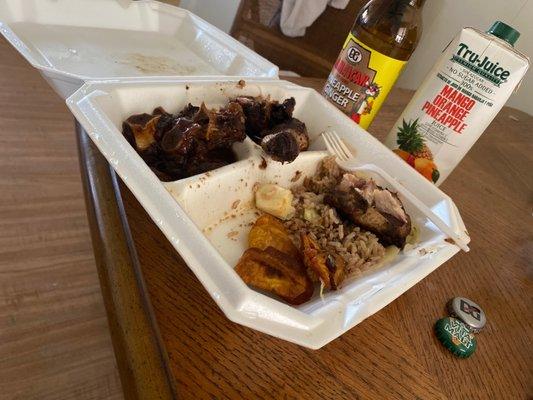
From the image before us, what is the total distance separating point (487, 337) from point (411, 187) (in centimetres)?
24

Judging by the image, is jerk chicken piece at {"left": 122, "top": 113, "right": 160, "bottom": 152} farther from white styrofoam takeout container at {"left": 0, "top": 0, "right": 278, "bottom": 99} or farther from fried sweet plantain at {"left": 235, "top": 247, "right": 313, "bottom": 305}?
white styrofoam takeout container at {"left": 0, "top": 0, "right": 278, "bottom": 99}

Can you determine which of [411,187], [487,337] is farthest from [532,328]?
[411,187]

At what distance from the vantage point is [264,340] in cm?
40

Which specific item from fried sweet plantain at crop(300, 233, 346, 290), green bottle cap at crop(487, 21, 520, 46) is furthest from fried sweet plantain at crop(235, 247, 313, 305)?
green bottle cap at crop(487, 21, 520, 46)

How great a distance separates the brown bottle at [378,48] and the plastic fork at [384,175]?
0.11m

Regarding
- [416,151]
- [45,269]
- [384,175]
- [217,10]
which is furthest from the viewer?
[217,10]

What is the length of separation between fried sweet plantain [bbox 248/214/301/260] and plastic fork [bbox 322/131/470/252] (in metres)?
0.18

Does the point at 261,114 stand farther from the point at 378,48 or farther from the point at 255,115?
the point at 378,48

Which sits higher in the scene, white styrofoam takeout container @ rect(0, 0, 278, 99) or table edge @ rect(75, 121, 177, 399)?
table edge @ rect(75, 121, 177, 399)

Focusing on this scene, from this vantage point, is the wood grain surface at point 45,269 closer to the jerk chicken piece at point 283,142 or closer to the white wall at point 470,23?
the jerk chicken piece at point 283,142

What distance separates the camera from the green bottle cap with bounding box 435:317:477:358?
1.54ft

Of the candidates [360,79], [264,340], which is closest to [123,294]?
[264,340]

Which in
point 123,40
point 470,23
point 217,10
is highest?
point 470,23

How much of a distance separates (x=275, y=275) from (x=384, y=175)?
0.88ft
